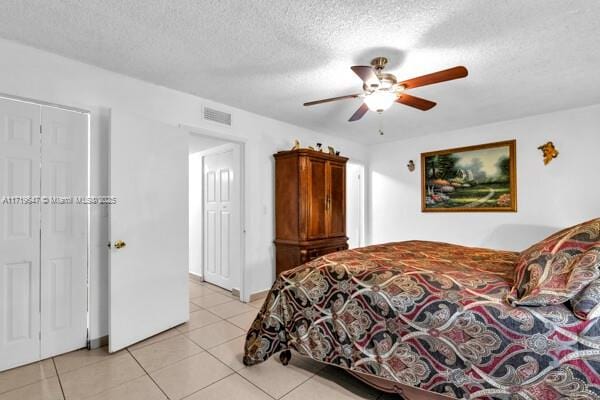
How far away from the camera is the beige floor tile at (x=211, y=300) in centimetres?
348

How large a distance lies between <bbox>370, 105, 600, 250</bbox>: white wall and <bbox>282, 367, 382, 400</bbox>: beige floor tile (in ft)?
10.5

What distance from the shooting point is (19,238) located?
84.0 inches

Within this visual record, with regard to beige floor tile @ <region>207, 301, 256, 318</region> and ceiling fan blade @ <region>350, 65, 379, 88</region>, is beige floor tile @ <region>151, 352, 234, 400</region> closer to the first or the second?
beige floor tile @ <region>207, 301, 256, 318</region>

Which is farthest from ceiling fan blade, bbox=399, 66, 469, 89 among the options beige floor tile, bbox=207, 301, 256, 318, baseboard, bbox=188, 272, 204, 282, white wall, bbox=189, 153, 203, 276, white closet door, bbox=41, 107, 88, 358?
baseboard, bbox=188, 272, 204, 282

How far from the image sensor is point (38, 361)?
7.14 ft

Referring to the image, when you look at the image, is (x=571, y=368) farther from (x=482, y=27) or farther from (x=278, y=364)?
(x=482, y=27)

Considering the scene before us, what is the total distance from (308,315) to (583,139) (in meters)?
3.97

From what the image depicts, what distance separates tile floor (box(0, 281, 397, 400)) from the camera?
1.80 meters

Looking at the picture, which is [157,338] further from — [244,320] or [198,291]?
[198,291]

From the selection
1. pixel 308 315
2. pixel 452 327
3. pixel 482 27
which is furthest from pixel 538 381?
pixel 482 27

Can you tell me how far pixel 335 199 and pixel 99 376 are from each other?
3.12 metres

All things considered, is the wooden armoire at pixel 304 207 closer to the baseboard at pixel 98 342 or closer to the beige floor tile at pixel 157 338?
the beige floor tile at pixel 157 338

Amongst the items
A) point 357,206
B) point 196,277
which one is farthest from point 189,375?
point 357,206

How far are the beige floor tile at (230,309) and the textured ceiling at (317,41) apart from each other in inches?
94.8
